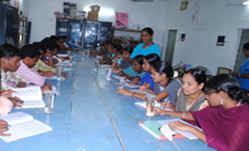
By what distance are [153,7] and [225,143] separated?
751 centimetres

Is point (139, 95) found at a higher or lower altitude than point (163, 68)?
lower

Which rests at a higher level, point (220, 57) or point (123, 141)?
point (220, 57)

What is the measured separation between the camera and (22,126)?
1.07 m

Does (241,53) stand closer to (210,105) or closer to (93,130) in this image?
(210,105)

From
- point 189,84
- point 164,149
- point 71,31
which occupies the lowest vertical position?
point 164,149

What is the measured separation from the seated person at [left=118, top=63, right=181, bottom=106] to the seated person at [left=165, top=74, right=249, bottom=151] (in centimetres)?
56

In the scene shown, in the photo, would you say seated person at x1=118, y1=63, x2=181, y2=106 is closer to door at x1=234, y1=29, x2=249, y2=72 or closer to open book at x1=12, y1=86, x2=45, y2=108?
open book at x1=12, y1=86, x2=45, y2=108

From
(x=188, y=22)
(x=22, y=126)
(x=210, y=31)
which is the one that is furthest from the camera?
(x=188, y=22)

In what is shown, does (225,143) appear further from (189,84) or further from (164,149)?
(189,84)

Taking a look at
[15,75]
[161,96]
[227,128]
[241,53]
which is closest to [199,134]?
[227,128]

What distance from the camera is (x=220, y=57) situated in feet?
16.2

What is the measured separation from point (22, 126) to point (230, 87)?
3.88 ft

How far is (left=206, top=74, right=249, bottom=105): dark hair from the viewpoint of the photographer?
1.18m

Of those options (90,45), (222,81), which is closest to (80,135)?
(222,81)
